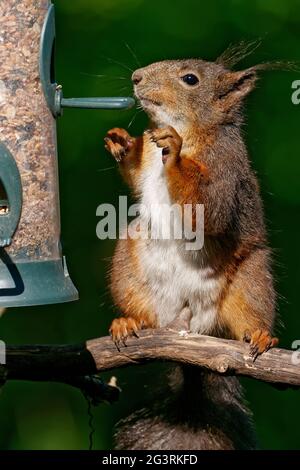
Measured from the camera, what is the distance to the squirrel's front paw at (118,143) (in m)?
4.29

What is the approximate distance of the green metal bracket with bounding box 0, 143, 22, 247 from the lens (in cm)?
365

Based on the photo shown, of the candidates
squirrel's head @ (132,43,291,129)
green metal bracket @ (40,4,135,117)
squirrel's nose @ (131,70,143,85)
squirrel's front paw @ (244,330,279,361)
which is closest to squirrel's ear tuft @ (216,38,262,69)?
squirrel's head @ (132,43,291,129)

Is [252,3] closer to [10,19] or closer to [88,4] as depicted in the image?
Result: [88,4]

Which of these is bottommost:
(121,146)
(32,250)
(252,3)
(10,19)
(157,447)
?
(157,447)

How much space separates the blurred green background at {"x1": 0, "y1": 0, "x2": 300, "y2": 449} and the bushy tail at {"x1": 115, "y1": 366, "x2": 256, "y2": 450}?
2.98ft

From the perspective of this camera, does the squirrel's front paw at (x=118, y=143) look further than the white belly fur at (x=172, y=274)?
Yes

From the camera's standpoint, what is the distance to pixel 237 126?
4.33 metres

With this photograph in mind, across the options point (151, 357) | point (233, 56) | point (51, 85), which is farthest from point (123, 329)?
point (233, 56)

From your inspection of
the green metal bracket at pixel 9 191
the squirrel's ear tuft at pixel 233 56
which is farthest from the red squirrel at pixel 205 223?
the green metal bracket at pixel 9 191

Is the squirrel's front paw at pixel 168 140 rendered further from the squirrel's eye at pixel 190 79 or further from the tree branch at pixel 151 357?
the tree branch at pixel 151 357

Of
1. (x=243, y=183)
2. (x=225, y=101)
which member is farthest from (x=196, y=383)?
(x=225, y=101)

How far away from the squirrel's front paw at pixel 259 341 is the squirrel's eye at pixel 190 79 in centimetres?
92

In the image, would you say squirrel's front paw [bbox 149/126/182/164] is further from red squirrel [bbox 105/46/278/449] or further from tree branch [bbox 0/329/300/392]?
tree branch [bbox 0/329/300/392]

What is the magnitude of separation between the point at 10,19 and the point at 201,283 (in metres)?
1.15
